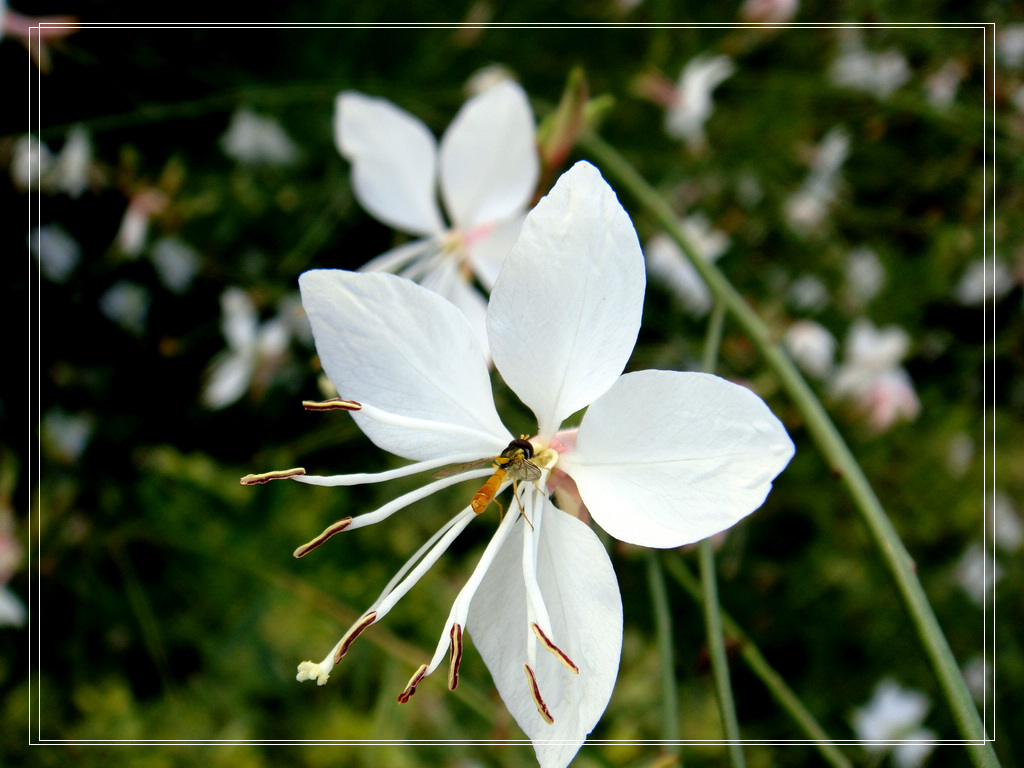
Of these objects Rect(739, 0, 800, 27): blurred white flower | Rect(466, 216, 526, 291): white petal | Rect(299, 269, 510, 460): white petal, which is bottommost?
Rect(299, 269, 510, 460): white petal

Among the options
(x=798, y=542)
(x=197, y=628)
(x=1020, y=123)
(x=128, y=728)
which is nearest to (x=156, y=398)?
(x=197, y=628)

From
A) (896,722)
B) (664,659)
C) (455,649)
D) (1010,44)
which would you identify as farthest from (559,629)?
(1010,44)

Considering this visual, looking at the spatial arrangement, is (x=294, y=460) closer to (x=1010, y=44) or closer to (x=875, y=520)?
(x=875, y=520)

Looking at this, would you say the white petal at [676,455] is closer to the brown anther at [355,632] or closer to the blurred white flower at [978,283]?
the brown anther at [355,632]

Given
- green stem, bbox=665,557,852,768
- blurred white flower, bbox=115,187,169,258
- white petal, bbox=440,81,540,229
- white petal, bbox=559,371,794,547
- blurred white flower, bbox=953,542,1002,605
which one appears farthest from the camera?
blurred white flower, bbox=953,542,1002,605

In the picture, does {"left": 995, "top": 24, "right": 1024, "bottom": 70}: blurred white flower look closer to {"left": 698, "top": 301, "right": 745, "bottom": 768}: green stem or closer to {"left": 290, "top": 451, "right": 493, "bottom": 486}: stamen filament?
{"left": 698, "top": 301, "right": 745, "bottom": 768}: green stem

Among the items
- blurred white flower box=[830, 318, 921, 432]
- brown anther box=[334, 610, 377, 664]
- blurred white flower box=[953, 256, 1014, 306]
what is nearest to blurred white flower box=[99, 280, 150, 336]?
brown anther box=[334, 610, 377, 664]
